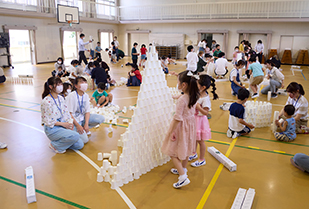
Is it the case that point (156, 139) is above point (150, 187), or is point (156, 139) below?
above

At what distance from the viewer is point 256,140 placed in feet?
16.7

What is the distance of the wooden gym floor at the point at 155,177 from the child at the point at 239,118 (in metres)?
0.15

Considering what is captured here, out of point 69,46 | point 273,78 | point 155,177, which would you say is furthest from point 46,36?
point 155,177

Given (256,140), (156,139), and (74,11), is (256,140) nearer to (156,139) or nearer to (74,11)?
(156,139)

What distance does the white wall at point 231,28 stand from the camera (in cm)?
1972

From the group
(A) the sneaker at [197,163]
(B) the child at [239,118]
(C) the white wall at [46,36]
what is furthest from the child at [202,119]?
Answer: (C) the white wall at [46,36]

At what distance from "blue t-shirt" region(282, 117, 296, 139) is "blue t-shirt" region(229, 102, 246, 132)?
0.81m

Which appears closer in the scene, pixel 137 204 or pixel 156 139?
pixel 137 204

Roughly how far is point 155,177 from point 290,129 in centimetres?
304

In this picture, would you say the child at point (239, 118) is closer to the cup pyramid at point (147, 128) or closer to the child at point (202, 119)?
the child at point (202, 119)

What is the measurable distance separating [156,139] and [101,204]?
1.28m

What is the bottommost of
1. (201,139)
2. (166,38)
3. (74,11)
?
(201,139)

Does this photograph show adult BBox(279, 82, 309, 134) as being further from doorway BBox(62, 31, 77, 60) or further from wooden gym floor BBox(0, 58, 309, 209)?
doorway BBox(62, 31, 77, 60)

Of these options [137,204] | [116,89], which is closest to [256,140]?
[137,204]
